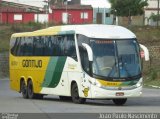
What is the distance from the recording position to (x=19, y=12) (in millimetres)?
92625

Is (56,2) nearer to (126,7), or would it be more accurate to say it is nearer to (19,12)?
(19,12)

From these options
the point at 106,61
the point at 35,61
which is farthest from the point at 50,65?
the point at 106,61

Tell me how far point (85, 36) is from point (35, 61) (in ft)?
17.7

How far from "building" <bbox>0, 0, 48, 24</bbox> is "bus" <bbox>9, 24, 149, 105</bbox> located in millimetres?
61421

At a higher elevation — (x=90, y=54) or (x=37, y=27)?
(x=90, y=54)

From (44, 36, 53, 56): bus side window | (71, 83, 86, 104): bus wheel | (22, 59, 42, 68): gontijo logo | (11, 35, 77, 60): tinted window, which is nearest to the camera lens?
(71, 83, 86, 104): bus wheel

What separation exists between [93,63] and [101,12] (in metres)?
74.8

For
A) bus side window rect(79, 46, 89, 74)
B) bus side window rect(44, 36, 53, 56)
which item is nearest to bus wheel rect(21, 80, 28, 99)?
bus side window rect(44, 36, 53, 56)

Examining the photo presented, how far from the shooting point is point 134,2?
87.4 m

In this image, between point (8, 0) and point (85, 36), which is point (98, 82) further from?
point (8, 0)

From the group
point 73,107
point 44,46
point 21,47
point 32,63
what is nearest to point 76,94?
point 73,107

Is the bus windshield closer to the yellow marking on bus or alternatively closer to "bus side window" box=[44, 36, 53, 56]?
the yellow marking on bus

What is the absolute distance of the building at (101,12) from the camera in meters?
94.6

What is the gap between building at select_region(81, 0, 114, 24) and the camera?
310 ft
